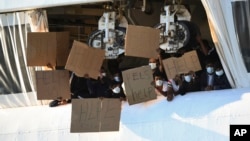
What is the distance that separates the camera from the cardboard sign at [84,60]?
3.16 metres

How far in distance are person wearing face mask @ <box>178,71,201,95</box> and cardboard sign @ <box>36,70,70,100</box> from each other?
0.78 m

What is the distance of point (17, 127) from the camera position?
3.33 m

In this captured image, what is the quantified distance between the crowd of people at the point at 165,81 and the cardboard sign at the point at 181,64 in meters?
0.03

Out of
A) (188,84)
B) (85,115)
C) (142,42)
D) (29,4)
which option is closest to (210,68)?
(188,84)

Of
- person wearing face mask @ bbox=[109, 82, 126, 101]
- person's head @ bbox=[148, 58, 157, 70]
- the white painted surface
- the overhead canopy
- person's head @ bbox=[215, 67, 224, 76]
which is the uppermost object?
the overhead canopy

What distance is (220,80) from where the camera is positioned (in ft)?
10.3

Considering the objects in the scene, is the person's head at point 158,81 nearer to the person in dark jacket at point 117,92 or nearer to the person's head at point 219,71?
the person in dark jacket at point 117,92

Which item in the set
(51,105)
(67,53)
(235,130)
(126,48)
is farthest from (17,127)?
(235,130)

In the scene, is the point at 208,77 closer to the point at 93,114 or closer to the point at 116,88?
the point at 116,88

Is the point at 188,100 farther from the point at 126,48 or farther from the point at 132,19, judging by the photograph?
the point at 132,19

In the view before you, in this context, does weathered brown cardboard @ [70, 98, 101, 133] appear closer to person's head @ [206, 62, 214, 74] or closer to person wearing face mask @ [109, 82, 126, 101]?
person wearing face mask @ [109, 82, 126, 101]

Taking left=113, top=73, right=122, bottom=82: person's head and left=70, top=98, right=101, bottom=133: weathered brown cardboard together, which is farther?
left=113, top=73, right=122, bottom=82: person's head

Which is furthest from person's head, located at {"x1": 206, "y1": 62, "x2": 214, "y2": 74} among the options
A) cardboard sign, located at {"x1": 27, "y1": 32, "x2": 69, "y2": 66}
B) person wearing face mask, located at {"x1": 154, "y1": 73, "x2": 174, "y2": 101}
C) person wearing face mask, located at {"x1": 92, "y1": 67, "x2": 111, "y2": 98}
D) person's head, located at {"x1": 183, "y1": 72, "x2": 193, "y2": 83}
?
cardboard sign, located at {"x1": 27, "y1": 32, "x2": 69, "y2": 66}

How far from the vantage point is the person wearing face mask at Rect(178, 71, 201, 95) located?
3.11 metres
